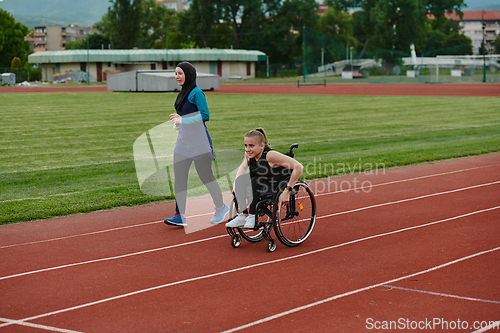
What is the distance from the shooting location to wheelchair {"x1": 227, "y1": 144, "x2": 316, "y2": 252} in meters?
6.14

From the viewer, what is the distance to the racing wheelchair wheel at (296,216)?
6140 millimetres

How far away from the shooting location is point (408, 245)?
641 centimetres

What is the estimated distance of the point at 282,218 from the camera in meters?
6.24

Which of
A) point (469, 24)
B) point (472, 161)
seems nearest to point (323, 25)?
point (469, 24)

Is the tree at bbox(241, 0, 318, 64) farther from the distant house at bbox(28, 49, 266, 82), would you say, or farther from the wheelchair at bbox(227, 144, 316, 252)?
the wheelchair at bbox(227, 144, 316, 252)

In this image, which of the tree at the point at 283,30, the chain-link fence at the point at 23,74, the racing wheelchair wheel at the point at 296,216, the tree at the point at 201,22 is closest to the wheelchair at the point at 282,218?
the racing wheelchair wheel at the point at 296,216

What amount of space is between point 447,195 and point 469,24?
19463 centimetres

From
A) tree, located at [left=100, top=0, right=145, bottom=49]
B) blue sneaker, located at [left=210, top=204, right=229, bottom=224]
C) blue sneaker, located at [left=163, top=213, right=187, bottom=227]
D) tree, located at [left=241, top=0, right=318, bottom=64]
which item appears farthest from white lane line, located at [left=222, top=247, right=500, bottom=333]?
tree, located at [left=241, top=0, right=318, bottom=64]

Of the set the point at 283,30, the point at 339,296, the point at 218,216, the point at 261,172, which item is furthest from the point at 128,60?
the point at 339,296

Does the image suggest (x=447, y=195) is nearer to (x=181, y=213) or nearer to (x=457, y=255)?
(x=457, y=255)

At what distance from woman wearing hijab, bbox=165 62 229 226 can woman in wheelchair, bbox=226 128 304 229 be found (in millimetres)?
903

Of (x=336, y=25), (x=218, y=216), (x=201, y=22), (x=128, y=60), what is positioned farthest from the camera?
(x=336, y=25)

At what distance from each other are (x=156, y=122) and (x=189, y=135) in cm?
1423

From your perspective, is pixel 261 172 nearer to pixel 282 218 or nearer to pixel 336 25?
pixel 282 218
